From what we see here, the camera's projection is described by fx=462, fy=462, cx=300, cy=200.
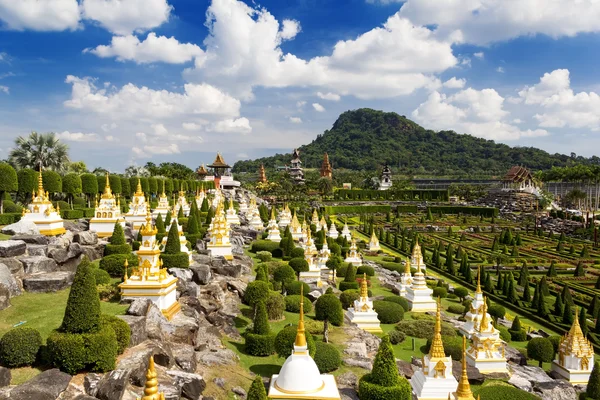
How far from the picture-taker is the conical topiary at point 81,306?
43.5 feet

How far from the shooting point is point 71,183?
42781 millimetres

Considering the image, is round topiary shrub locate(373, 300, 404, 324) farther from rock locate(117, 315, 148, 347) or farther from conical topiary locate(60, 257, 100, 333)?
conical topiary locate(60, 257, 100, 333)

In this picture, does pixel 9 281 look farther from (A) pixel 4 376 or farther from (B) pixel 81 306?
(A) pixel 4 376

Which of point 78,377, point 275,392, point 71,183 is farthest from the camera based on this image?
point 71,183

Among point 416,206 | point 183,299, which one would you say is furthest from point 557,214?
point 183,299

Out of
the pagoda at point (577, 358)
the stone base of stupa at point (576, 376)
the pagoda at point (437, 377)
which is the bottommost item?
the stone base of stupa at point (576, 376)

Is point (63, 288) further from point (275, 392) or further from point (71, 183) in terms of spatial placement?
point (71, 183)

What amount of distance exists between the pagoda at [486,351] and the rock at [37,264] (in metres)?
21.7

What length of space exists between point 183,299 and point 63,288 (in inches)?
208

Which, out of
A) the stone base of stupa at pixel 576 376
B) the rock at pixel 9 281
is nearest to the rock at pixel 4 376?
the rock at pixel 9 281

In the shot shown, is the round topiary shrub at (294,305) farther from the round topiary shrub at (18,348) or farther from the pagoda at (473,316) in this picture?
the round topiary shrub at (18,348)

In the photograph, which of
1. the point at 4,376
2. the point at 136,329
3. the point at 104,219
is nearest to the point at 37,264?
the point at 136,329

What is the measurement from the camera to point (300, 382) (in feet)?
39.0

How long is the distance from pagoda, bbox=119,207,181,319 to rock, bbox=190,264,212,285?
516cm
